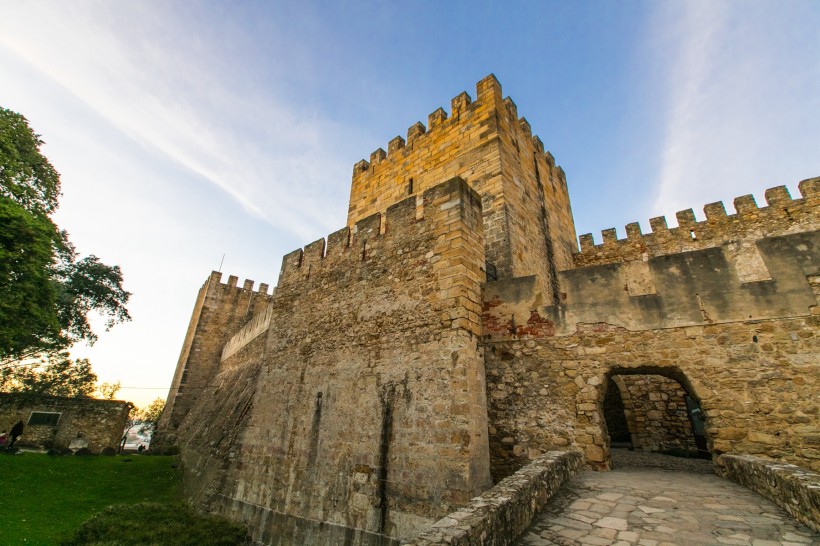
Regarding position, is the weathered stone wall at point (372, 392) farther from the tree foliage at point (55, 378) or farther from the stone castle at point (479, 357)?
the tree foliage at point (55, 378)

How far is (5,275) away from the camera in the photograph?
34.2 feet

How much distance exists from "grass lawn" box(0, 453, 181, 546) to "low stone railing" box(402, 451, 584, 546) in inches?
347

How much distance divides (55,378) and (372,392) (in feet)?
107

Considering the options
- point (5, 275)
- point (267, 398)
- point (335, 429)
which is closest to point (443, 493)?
point (335, 429)

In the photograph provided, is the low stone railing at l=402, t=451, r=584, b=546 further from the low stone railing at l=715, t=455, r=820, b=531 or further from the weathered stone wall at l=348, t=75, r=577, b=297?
the weathered stone wall at l=348, t=75, r=577, b=297

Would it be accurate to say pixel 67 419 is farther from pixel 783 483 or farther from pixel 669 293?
pixel 783 483

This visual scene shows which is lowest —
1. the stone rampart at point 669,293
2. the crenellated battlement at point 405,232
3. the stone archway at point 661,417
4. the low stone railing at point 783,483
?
the low stone railing at point 783,483

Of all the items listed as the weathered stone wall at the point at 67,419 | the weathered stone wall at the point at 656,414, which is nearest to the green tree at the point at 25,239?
the weathered stone wall at the point at 67,419

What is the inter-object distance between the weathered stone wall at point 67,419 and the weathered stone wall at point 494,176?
17.1 m

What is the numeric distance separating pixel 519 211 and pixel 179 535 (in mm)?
10410

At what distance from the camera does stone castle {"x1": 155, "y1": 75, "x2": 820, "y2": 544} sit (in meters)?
4.94

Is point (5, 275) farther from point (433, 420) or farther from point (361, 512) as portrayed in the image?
point (433, 420)

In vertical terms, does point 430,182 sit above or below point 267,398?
above

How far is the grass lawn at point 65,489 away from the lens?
7.56 m
